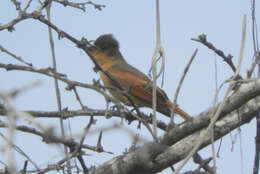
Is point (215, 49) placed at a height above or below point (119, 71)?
below

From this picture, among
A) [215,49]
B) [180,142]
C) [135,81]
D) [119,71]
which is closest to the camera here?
[180,142]

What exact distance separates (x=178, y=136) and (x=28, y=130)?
30.8 inches

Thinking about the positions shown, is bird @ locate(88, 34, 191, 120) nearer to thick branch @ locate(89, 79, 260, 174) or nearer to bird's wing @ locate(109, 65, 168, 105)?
bird's wing @ locate(109, 65, 168, 105)

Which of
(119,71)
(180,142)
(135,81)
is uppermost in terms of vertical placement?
(119,71)

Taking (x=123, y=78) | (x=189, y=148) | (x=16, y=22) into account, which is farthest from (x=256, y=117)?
(x=123, y=78)

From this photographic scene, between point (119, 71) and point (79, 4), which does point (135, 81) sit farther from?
point (79, 4)

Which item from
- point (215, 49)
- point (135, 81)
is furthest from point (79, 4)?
point (135, 81)

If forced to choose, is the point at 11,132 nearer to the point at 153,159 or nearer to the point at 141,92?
the point at 153,159

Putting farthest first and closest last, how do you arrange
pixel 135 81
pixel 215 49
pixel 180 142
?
pixel 135 81 → pixel 215 49 → pixel 180 142

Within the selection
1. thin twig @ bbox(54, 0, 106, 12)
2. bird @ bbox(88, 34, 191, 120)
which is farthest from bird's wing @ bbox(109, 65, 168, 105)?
thin twig @ bbox(54, 0, 106, 12)

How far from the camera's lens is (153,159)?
2.18m

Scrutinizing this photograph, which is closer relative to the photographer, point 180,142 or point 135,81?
point 180,142

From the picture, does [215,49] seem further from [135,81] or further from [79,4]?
[135,81]

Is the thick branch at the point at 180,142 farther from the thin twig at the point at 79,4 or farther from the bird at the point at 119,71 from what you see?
the bird at the point at 119,71
